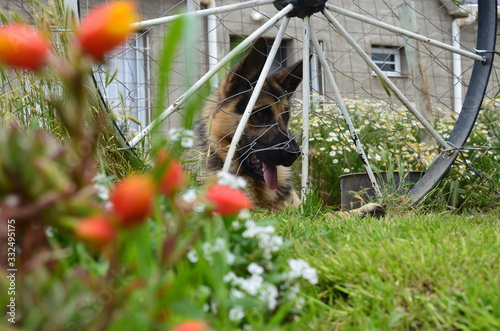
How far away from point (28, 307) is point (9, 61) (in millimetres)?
322

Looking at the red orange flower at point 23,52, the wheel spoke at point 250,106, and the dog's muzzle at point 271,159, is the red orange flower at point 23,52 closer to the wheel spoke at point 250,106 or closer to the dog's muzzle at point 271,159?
the wheel spoke at point 250,106

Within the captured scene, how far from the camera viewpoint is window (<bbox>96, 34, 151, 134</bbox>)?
294 centimetres

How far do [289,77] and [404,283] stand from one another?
2880mm

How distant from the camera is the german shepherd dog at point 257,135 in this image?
11.9ft

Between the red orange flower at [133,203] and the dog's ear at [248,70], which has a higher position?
the red orange flower at [133,203]

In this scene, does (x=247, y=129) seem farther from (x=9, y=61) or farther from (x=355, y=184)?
(x=9, y=61)

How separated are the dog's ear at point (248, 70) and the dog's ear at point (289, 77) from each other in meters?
0.35

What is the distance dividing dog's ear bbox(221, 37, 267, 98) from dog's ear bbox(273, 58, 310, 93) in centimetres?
35

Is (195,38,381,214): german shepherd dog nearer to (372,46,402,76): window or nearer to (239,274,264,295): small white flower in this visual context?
(239,274,264,295): small white flower

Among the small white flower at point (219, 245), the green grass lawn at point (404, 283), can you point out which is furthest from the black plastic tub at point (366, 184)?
the small white flower at point (219, 245)

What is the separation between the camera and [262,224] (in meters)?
1.31

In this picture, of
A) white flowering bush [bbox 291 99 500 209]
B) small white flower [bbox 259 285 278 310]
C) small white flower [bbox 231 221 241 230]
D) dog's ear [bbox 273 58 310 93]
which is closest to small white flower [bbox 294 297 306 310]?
small white flower [bbox 259 285 278 310]

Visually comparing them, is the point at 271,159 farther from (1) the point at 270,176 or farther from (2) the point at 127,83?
(2) the point at 127,83

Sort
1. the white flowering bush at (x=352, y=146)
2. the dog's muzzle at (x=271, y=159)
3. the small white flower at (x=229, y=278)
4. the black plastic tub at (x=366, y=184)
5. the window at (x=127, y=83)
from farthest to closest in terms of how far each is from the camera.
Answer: the white flowering bush at (x=352, y=146) < the dog's muzzle at (x=271, y=159) < the black plastic tub at (x=366, y=184) < the window at (x=127, y=83) < the small white flower at (x=229, y=278)
